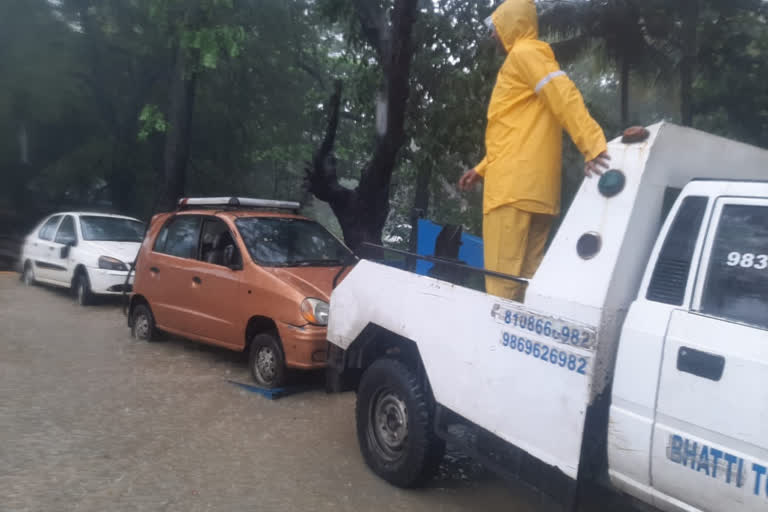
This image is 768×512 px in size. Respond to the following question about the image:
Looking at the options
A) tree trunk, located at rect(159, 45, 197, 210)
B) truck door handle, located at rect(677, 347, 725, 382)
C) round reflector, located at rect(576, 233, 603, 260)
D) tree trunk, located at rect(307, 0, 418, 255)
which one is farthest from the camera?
tree trunk, located at rect(159, 45, 197, 210)

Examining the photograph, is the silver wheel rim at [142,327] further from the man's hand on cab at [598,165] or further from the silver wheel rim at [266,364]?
the man's hand on cab at [598,165]

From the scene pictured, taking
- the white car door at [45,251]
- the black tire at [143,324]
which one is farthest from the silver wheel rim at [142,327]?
the white car door at [45,251]

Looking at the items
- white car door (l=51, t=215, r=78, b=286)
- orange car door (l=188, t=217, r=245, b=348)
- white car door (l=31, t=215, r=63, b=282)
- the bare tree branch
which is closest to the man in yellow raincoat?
orange car door (l=188, t=217, r=245, b=348)

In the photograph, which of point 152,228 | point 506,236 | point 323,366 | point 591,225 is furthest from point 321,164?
point 591,225

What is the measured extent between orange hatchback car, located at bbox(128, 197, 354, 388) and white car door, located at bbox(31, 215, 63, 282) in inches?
177

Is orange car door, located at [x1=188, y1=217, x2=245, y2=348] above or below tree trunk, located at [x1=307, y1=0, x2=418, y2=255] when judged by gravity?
below

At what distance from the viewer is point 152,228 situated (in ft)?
27.5

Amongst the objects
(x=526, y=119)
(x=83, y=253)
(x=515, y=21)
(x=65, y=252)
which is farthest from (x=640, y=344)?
(x=65, y=252)

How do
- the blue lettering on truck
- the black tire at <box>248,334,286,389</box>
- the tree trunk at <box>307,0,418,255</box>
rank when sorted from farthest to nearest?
1. the tree trunk at <box>307,0,418,255</box>
2. the black tire at <box>248,334,286,389</box>
3. the blue lettering on truck

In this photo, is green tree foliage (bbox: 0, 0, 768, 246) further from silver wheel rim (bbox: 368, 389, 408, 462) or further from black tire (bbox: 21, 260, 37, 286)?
silver wheel rim (bbox: 368, 389, 408, 462)

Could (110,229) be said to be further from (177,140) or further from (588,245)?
(588,245)

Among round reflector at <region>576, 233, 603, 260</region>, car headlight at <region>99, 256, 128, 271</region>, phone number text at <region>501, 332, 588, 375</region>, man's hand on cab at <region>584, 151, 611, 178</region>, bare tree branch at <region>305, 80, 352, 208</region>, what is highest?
bare tree branch at <region>305, 80, 352, 208</region>

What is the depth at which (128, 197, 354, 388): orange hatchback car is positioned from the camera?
241 inches

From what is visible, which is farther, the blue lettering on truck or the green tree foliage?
the green tree foliage
